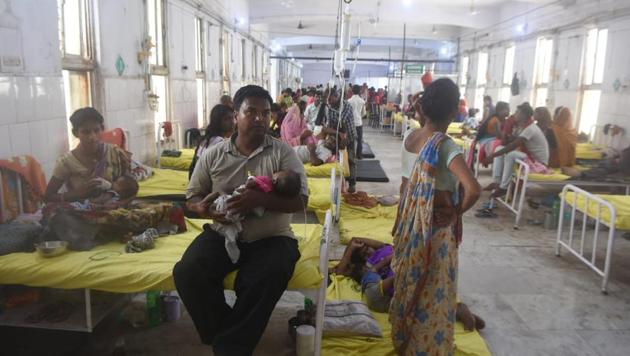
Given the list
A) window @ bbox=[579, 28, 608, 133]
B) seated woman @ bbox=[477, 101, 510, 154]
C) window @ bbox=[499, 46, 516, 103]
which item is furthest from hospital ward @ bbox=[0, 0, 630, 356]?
window @ bbox=[499, 46, 516, 103]

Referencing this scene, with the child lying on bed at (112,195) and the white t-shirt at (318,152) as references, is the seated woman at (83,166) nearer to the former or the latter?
the child lying on bed at (112,195)

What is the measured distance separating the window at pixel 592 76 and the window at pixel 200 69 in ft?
24.1

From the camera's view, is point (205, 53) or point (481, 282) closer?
point (481, 282)

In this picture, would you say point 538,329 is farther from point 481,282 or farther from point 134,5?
point 134,5

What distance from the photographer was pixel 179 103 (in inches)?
317

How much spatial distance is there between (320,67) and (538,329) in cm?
3635

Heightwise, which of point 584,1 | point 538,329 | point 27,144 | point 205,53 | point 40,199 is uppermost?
point 584,1

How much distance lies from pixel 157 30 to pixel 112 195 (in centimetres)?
388

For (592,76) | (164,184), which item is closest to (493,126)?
(592,76)

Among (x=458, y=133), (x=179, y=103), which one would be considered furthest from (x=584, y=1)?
(x=179, y=103)

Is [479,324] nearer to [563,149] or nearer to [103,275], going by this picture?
[103,275]

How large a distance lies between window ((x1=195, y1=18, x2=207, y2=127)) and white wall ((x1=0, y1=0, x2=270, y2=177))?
284mm

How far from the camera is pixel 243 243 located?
277 cm

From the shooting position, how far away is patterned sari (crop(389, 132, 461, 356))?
2611 millimetres
